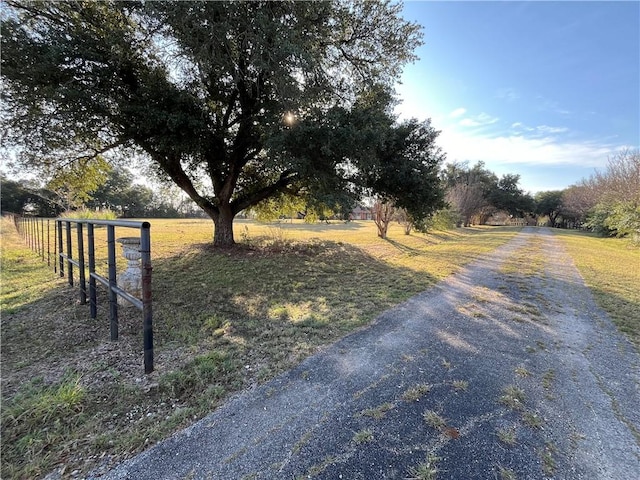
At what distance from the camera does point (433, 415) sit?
2.08 metres

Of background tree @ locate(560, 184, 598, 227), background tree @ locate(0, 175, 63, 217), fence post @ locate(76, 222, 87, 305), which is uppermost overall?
background tree @ locate(560, 184, 598, 227)

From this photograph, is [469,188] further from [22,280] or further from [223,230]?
Answer: [22,280]

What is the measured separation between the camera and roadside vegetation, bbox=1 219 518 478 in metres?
1.94

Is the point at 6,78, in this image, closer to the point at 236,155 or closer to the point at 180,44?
the point at 180,44

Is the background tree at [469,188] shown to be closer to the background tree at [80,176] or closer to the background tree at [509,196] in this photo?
the background tree at [509,196]

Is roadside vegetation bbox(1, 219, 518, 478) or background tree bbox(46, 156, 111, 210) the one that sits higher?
background tree bbox(46, 156, 111, 210)

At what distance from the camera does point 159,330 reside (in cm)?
370

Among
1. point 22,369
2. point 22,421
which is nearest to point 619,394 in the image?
point 22,421

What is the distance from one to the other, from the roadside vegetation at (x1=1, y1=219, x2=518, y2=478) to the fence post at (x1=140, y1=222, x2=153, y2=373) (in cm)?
17

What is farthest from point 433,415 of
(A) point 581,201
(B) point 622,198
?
(A) point 581,201

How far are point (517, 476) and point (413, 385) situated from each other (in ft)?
3.02

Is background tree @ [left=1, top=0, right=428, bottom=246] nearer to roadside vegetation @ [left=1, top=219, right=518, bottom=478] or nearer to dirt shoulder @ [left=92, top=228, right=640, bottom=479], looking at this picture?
roadside vegetation @ [left=1, top=219, right=518, bottom=478]

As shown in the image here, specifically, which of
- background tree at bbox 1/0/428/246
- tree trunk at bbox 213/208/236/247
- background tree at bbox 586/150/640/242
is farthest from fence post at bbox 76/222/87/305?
background tree at bbox 586/150/640/242

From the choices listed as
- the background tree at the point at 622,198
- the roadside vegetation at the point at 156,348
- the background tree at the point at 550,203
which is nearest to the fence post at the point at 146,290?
the roadside vegetation at the point at 156,348
